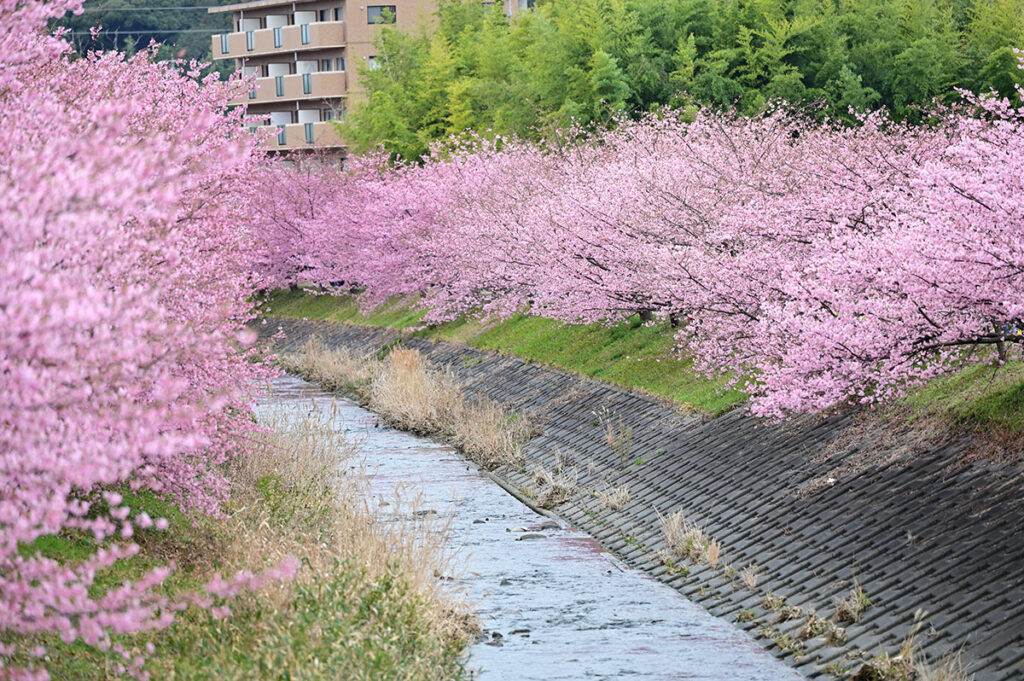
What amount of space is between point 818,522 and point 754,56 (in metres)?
36.7

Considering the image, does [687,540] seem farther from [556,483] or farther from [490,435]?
[490,435]

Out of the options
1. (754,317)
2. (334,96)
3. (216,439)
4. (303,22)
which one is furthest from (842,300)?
(303,22)

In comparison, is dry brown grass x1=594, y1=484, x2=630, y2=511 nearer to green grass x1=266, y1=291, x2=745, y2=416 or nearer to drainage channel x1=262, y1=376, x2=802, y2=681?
drainage channel x1=262, y1=376, x2=802, y2=681

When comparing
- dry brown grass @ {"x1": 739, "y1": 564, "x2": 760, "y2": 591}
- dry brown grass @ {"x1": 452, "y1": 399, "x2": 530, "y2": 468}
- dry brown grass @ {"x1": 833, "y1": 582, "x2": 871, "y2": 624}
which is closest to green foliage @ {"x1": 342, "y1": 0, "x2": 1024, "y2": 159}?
dry brown grass @ {"x1": 452, "y1": 399, "x2": 530, "y2": 468}

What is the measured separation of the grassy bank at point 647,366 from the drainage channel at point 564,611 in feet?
12.9

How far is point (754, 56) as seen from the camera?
52406 millimetres

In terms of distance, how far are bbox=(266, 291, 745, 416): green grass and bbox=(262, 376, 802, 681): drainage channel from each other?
388 cm

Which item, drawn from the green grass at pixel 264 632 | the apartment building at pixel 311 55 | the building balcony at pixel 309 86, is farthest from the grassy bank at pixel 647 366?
the building balcony at pixel 309 86

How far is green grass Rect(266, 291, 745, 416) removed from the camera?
26.5m

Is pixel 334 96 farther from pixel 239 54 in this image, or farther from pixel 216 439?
pixel 216 439

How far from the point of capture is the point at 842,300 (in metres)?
17.6

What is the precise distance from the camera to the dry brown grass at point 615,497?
23516mm

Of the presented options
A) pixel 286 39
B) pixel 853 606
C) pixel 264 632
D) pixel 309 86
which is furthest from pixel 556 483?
pixel 286 39

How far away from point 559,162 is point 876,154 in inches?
660
